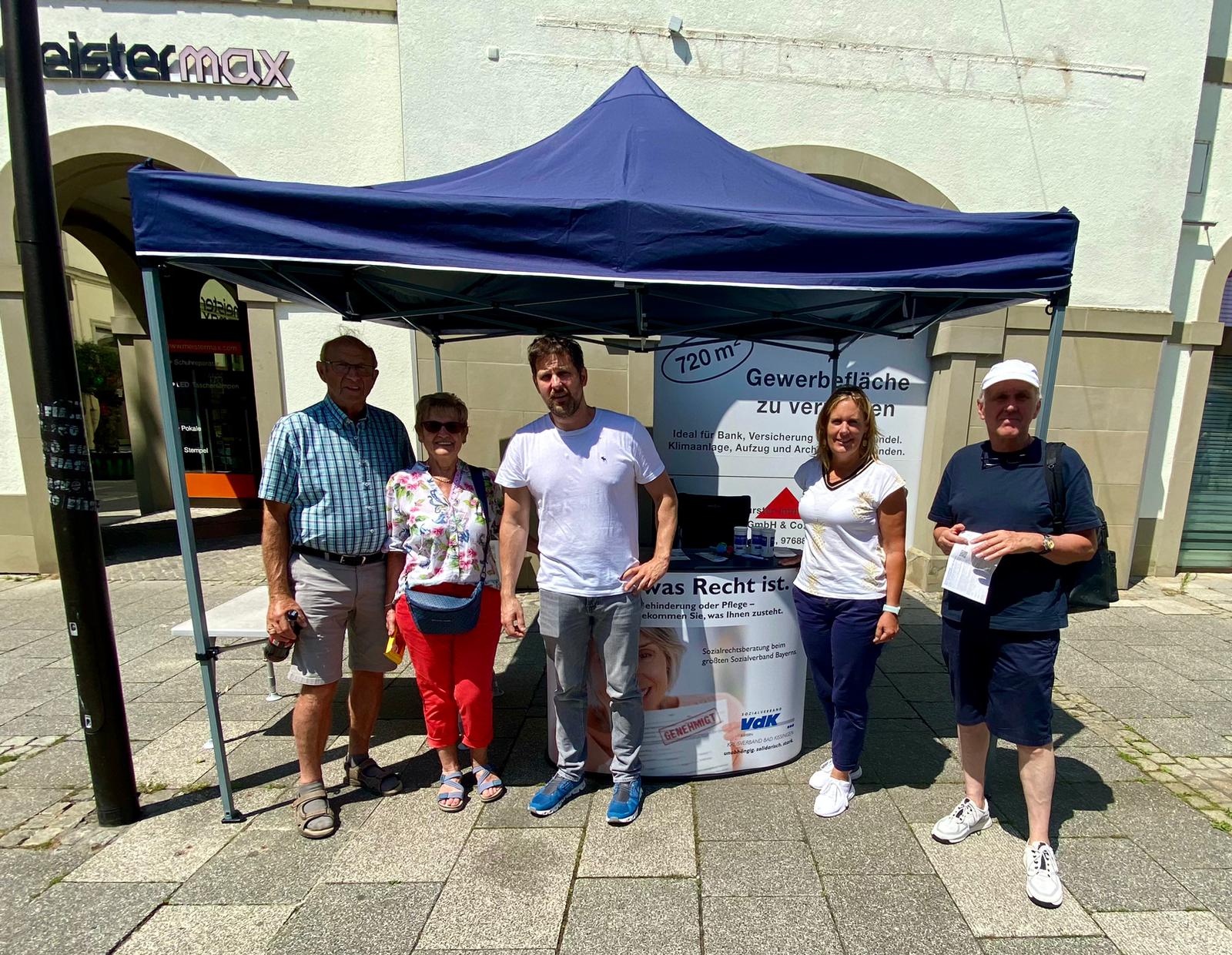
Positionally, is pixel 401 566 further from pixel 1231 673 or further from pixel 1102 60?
pixel 1102 60

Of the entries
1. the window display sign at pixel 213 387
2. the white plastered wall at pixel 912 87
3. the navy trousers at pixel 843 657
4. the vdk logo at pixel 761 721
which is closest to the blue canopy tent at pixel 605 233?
the navy trousers at pixel 843 657

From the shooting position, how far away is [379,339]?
18.6 ft

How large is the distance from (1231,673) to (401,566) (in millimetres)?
5333

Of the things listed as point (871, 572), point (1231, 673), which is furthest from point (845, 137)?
point (1231, 673)

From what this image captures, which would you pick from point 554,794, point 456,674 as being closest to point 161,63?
point 456,674

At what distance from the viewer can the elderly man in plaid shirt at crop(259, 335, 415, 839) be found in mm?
2385

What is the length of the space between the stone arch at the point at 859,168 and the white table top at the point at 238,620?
201 inches

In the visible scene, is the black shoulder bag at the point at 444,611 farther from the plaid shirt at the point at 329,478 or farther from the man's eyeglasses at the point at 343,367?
the man's eyeglasses at the point at 343,367

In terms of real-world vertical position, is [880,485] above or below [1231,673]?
above

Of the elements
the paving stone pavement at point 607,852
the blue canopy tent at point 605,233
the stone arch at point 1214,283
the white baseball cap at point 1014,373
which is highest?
the stone arch at point 1214,283

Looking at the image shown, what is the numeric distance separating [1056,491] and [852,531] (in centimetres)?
70

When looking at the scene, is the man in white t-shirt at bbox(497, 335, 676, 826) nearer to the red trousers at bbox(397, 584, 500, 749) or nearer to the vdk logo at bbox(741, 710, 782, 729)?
the red trousers at bbox(397, 584, 500, 749)

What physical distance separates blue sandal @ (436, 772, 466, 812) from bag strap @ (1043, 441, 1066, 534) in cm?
254

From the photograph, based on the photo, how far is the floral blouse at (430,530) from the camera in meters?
2.46
